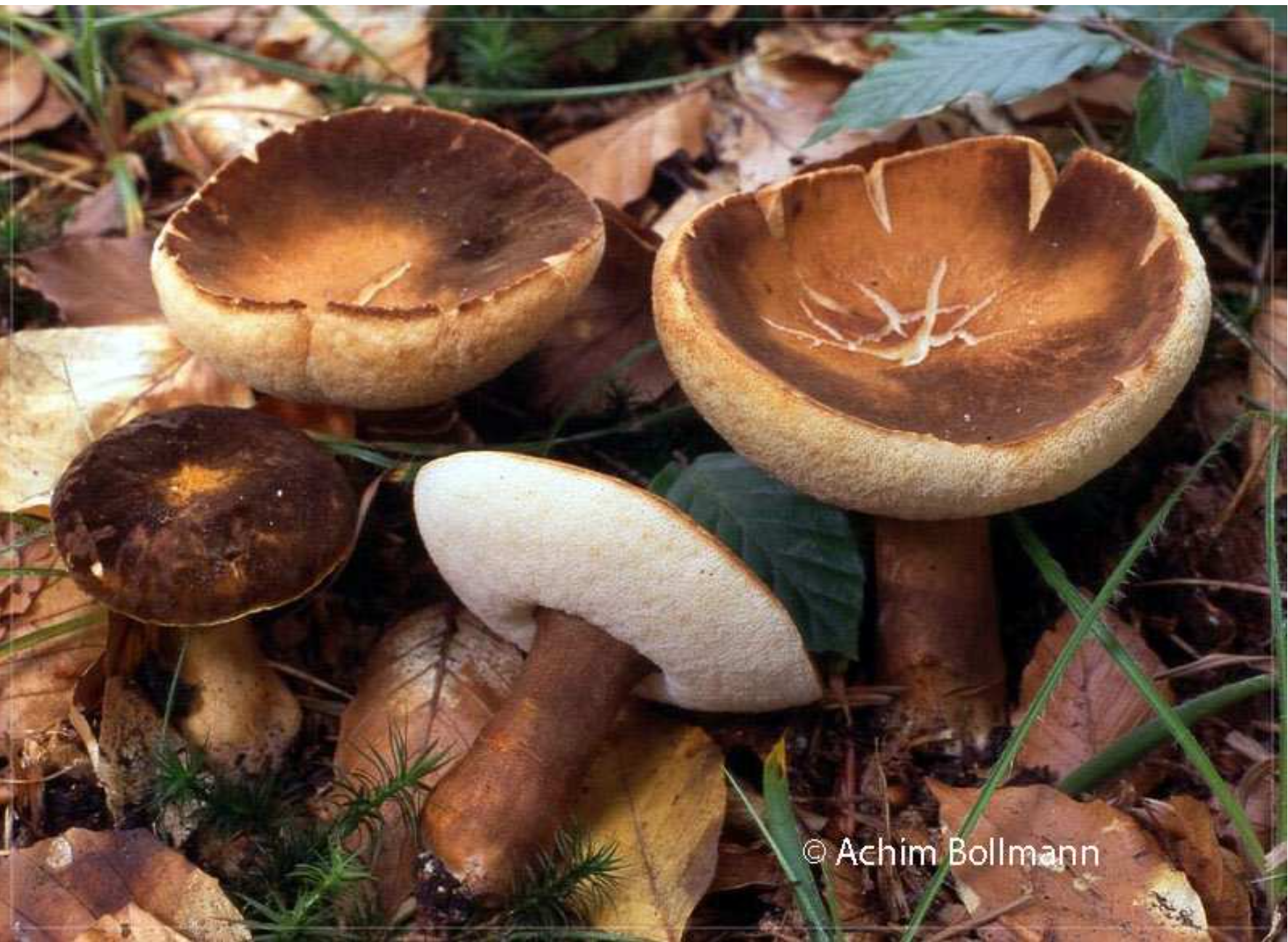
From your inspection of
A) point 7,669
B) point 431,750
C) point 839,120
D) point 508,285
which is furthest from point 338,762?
point 839,120

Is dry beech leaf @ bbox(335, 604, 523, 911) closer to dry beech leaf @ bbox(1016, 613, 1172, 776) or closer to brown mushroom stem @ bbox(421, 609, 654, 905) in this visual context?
brown mushroom stem @ bbox(421, 609, 654, 905)

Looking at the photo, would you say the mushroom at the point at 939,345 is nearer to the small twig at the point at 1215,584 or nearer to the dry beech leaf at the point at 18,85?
the small twig at the point at 1215,584

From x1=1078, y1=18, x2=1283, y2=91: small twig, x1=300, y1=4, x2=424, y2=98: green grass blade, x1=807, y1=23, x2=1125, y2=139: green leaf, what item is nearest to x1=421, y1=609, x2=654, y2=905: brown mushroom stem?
x1=807, y1=23, x2=1125, y2=139: green leaf

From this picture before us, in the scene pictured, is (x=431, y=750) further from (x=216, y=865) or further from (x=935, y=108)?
(x=935, y=108)

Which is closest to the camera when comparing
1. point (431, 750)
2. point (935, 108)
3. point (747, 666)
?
point (747, 666)

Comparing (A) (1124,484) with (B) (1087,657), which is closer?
(B) (1087,657)

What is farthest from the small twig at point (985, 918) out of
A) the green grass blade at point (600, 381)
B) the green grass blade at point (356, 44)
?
the green grass blade at point (356, 44)

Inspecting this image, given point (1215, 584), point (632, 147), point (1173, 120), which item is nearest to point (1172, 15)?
point (1173, 120)
